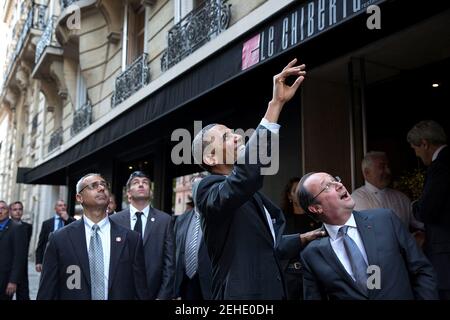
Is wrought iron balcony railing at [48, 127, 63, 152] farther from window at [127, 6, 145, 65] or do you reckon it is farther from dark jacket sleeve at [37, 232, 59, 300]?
dark jacket sleeve at [37, 232, 59, 300]

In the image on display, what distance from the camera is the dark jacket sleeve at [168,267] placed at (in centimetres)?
420

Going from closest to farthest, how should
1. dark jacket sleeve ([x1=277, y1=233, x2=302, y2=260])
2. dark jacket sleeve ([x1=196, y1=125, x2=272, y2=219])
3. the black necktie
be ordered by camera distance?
dark jacket sleeve ([x1=196, y1=125, x2=272, y2=219]) < dark jacket sleeve ([x1=277, y1=233, x2=302, y2=260]) < the black necktie

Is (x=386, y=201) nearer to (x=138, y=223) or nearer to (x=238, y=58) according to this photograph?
(x=238, y=58)

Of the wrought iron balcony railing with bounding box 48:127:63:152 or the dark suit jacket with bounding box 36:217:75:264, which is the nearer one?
the dark suit jacket with bounding box 36:217:75:264

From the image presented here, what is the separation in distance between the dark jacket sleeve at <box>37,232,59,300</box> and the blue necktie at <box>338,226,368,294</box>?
192 cm

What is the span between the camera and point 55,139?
16.3 meters

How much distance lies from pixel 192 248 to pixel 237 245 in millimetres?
2042

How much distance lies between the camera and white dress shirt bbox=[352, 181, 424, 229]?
3.86 m

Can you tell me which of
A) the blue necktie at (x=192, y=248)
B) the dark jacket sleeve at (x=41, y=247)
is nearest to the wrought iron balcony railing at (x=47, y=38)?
the dark jacket sleeve at (x=41, y=247)

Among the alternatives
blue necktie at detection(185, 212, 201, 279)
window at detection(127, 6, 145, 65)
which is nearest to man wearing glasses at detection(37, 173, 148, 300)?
blue necktie at detection(185, 212, 201, 279)

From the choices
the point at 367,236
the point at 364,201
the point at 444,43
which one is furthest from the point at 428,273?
the point at 444,43

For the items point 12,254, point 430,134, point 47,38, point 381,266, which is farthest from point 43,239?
point 47,38

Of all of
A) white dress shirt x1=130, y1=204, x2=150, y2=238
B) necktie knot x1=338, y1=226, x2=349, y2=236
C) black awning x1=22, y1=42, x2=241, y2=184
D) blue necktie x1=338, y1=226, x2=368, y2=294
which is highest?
black awning x1=22, y1=42, x2=241, y2=184
